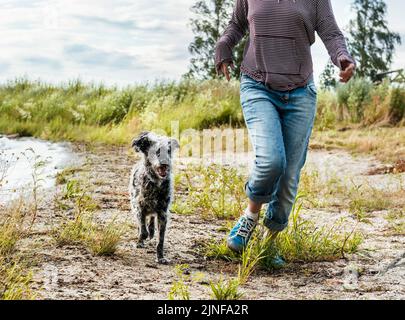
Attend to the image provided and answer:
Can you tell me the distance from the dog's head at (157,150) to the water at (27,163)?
1.30 meters

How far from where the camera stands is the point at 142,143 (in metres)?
4.86

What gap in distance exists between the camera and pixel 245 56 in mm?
4660

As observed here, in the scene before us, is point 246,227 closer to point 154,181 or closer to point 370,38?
point 154,181

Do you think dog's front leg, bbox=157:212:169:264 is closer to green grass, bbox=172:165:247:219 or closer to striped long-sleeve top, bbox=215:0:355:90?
striped long-sleeve top, bbox=215:0:355:90

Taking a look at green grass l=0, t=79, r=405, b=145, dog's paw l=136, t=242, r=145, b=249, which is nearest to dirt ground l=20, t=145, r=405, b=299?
dog's paw l=136, t=242, r=145, b=249

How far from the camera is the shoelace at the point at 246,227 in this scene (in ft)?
15.5

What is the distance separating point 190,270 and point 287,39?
175cm

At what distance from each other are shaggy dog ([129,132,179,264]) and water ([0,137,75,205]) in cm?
112

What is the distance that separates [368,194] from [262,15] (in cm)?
441

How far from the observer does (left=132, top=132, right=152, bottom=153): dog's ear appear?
483 cm

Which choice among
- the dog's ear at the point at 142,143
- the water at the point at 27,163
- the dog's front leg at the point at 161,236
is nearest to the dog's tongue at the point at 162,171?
the dog's ear at the point at 142,143

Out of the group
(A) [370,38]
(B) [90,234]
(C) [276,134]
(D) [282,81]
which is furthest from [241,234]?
(A) [370,38]
